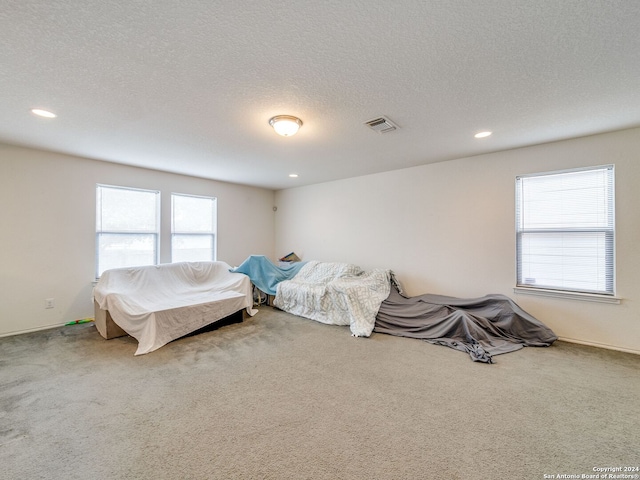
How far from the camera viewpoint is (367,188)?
4793 mm

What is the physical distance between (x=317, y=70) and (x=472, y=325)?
300 centimetres

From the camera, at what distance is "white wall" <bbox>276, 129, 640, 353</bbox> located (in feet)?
9.18

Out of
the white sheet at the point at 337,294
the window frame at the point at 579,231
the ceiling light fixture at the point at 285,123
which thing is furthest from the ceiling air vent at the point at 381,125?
the white sheet at the point at 337,294

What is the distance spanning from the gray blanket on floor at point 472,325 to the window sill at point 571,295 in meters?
0.27

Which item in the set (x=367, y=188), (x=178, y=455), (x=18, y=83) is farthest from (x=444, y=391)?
(x=18, y=83)

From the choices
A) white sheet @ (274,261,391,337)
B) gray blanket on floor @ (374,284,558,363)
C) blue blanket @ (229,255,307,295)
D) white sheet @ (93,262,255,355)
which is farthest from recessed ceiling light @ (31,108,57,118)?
gray blanket on floor @ (374,284,558,363)

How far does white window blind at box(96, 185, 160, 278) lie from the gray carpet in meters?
1.49

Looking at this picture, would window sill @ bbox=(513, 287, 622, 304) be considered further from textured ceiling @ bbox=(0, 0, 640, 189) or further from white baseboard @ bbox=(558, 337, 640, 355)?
textured ceiling @ bbox=(0, 0, 640, 189)

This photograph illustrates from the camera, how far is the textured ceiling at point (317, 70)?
1379mm

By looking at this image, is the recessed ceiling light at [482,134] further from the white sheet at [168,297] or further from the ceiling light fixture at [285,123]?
the white sheet at [168,297]

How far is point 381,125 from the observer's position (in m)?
2.71

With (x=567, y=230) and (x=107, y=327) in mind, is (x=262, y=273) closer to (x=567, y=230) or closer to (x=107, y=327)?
(x=107, y=327)

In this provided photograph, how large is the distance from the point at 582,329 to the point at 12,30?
17.6 ft

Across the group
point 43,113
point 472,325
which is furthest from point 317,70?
point 472,325
